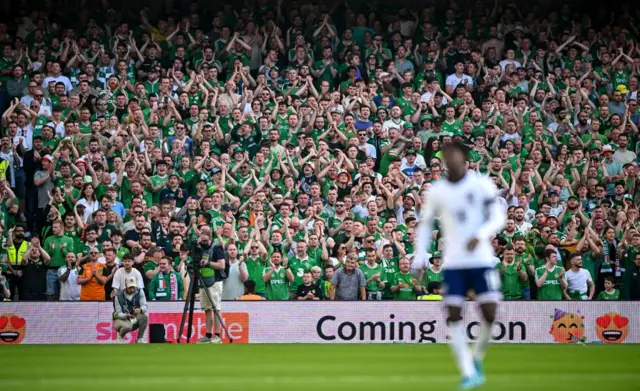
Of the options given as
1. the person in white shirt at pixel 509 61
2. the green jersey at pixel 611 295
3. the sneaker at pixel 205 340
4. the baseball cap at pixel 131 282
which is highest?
the person in white shirt at pixel 509 61

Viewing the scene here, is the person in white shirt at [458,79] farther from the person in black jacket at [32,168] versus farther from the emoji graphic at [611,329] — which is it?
the person in black jacket at [32,168]

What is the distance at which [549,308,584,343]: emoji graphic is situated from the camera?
66.4ft

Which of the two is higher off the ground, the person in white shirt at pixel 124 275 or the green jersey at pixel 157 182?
the green jersey at pixel 157 182

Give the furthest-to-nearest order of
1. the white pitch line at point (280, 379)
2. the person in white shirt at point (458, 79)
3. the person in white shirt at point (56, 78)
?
the person in white shirt at point (458, 79)
the person in white shirt at point (56, 78)
the white pitch line at point (280, 379)

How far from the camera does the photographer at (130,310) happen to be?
64.8 feet

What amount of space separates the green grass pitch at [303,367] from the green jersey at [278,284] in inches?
83.6

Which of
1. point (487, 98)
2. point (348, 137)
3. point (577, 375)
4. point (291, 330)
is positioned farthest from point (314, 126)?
point (577, 375)

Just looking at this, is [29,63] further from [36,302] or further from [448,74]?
[448,74]

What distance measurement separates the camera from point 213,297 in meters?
19.2

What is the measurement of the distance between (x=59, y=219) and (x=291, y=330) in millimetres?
5126

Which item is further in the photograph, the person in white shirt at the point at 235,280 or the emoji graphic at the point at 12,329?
the person in white shirt at the point at 235,280

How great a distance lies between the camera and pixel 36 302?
786 inches

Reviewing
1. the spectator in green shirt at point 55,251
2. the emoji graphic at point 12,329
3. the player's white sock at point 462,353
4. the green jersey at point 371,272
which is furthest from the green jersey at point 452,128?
the player's white sock at point 462,353

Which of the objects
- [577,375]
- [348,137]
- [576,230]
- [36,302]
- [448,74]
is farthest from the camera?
[448,74]
